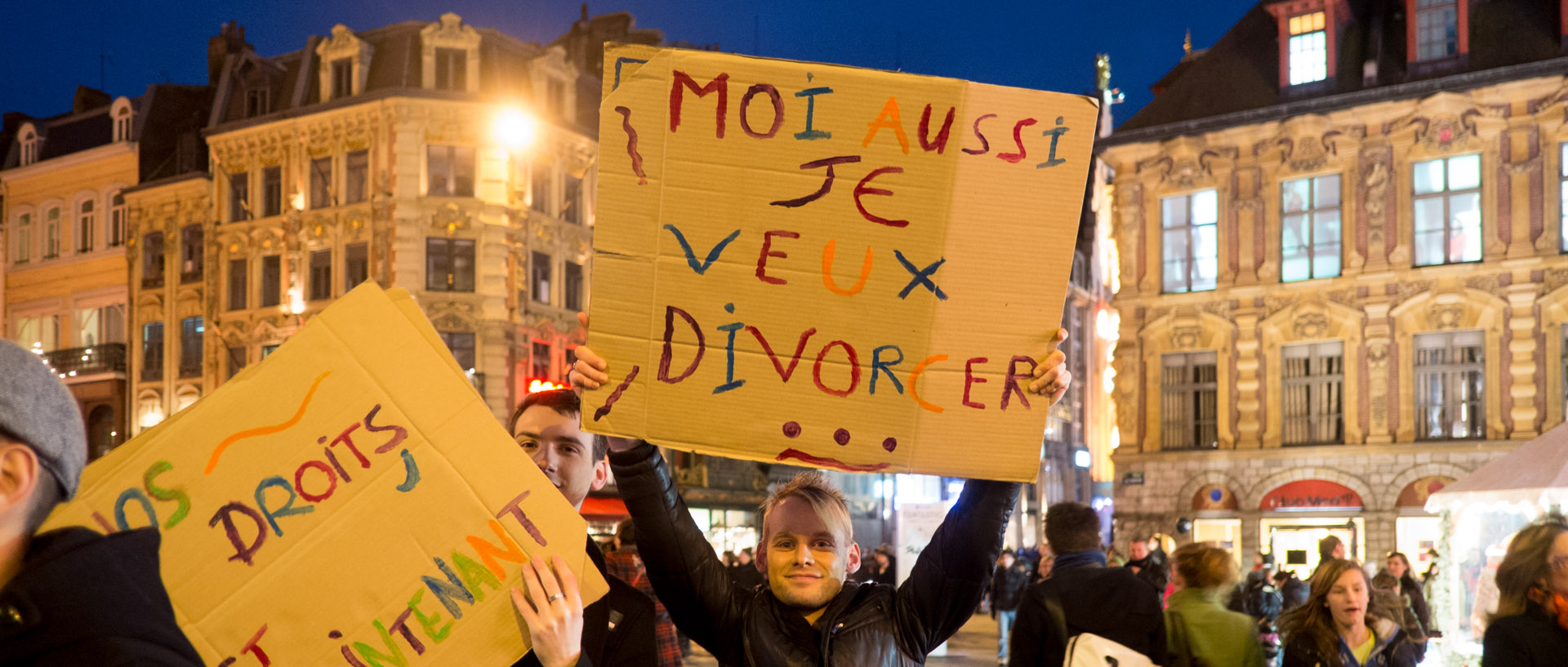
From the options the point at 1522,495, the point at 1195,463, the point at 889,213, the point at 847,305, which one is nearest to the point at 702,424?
the point at 847,305

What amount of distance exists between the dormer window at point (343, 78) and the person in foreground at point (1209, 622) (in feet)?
107

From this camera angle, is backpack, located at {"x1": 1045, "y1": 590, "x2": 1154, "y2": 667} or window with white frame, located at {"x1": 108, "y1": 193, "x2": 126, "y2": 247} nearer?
backpack, located at {"x1": 1045, "y1": 590, "x2": 1154, "y2": 667}

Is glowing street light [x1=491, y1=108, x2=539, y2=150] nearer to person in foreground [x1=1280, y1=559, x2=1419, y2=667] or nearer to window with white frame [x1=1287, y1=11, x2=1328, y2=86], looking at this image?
window with white frame [x1=1287, y1=11, x2=1328, y2=86]

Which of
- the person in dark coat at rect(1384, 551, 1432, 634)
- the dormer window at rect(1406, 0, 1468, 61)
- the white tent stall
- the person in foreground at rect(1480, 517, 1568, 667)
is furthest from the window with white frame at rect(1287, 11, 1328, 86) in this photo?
the person in foreground at rect(1480, 517, 1568, 667)

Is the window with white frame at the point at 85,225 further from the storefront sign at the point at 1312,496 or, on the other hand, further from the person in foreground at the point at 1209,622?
the person in foreground at the point at 1209,622

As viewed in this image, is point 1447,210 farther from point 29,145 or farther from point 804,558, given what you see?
point 29,145

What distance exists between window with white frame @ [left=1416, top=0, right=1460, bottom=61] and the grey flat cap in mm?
29155

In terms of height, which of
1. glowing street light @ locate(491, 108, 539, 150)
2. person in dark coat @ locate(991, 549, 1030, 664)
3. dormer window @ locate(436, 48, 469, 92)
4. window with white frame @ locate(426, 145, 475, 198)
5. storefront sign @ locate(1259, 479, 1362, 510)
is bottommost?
person in dark coat @ locate(991, 549, 1030, 664)

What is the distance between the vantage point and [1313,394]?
28.2 m

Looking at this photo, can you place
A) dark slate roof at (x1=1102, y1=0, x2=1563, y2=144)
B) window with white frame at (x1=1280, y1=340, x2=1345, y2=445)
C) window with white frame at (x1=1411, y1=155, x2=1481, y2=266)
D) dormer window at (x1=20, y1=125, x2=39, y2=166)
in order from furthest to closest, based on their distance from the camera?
1. dormer window at (x1=20, y1=125, x2=39, y2=166)
2. window with white frame at (x1=1280, y1=340, x2=1345, y2=445)
3. window with white frame at (x1=1411, y1=155, x2=1481, y2=266)
4. dark slate roof at (x1=1102, y1=0, x2=1563, y2=144)

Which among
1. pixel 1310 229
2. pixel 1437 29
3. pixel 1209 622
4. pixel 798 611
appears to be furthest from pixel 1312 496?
pixel 798 611

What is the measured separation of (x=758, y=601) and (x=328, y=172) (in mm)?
34575

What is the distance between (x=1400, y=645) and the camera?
20.2 ft

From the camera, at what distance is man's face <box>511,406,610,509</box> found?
3.83 metres
